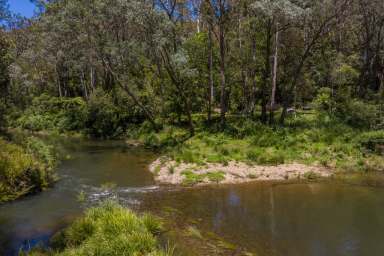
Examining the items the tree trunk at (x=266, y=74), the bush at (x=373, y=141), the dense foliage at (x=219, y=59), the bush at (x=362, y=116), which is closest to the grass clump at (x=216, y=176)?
the bush at (x=373, y=141)

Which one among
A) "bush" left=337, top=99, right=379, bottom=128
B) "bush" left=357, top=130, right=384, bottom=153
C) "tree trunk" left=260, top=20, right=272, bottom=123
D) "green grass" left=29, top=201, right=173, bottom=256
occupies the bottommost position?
"green grass" left=29, top=201, right=173, bottom=256

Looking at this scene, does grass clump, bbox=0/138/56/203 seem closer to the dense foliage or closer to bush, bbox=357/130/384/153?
the dense foliage

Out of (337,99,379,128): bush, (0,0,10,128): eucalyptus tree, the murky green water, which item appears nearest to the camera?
the murky green water

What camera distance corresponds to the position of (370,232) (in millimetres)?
11242

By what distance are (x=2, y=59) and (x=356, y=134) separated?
59.9 feet

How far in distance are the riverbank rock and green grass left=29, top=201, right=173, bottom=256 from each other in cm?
606

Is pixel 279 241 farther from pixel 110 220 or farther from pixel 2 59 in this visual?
pixel 2 59

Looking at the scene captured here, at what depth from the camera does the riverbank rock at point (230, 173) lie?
16.9 meters

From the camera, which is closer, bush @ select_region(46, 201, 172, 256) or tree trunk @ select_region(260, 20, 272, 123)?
bush @ select_region(46, 201, 172, 256)

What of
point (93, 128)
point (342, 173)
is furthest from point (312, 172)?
point (93, 128)

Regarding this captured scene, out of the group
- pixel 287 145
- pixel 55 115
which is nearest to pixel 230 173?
pixel 287 145

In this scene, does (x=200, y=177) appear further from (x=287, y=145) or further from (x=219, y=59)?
(x=219, y=59)

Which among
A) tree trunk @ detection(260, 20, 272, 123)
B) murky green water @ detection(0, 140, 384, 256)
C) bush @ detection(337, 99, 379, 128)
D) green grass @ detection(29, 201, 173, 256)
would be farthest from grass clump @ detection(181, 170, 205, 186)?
bush @ detection(337, 99, 379, 128)

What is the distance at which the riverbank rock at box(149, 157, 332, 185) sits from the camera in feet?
55.4
